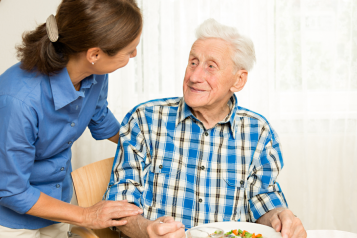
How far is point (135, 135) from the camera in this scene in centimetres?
158

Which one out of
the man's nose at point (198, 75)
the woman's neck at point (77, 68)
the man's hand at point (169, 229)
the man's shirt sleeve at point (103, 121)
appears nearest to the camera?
the man's hand at point (169, 229)

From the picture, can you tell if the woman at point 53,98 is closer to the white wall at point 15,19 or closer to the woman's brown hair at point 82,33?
the woman's brown hair at point 82,33

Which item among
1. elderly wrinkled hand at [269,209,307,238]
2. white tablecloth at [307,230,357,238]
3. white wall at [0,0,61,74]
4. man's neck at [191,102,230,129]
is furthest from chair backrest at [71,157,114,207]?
white wall at [0,0,61,74]

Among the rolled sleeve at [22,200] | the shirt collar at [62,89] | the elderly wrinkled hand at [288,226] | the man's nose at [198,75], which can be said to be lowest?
the elderly wrinkled hand at [288,226]

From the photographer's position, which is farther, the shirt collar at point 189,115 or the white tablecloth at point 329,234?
the shirt collar at point 189,115

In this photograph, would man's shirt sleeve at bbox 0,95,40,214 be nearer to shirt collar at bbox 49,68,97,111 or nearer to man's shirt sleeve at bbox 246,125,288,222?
shirt collar at bbox 49,68,97,111

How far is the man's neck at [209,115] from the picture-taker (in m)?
1.65

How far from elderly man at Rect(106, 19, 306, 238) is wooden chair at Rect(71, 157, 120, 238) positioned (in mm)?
185

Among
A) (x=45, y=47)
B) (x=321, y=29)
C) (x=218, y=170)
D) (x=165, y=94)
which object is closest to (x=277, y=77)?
(x=321, y=29)

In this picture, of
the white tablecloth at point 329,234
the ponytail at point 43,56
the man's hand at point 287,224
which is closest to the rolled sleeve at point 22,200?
the ponytail at point 43,56

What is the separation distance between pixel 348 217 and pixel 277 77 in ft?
4.51

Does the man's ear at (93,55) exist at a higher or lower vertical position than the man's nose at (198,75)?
higher

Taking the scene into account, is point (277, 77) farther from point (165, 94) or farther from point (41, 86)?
point (41, 86)

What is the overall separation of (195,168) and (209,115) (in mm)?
291
